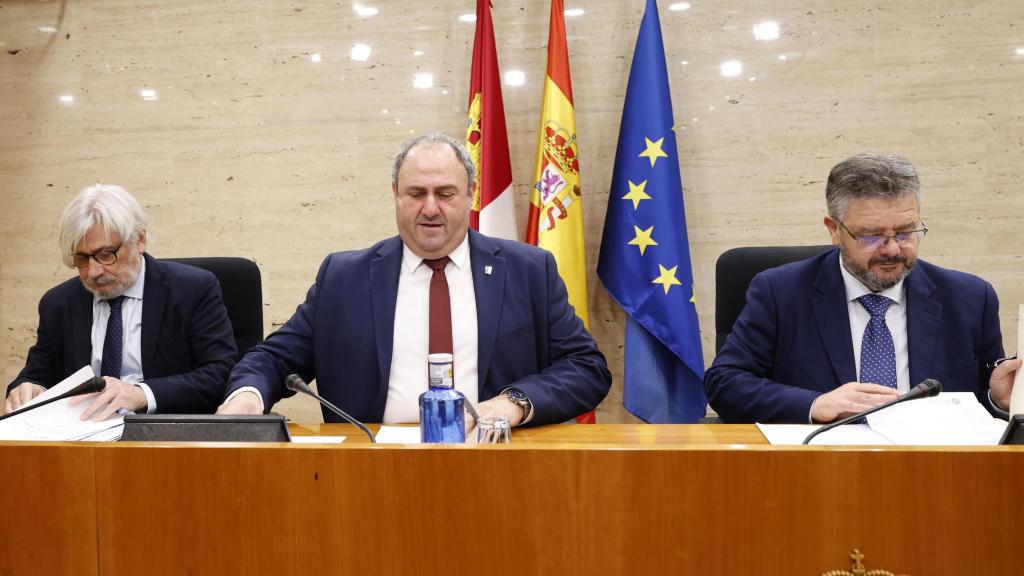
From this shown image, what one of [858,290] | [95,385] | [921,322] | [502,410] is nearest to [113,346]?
[95,385]

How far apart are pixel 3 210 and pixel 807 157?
3.91 m

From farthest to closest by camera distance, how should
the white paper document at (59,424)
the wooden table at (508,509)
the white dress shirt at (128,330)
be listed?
1. the white dress shirt at (128,330)
2. the white paper document at (59,424)
3. the wooden table at (508,509)

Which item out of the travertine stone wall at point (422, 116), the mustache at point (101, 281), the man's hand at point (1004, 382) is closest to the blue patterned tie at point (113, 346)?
the mustache at point (101, 281)

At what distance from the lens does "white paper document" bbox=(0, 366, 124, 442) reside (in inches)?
68.9

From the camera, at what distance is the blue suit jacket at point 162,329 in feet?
8.27

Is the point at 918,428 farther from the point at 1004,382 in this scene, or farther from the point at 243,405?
the point at 243,405

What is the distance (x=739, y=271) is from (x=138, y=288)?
1.90 meters

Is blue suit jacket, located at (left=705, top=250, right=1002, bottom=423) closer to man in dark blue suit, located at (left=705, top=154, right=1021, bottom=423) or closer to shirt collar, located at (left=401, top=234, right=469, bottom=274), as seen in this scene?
man in dark blue suit, located at (left=705, top=154, right=1021, bottom=423)

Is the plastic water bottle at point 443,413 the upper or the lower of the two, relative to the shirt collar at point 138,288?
lower

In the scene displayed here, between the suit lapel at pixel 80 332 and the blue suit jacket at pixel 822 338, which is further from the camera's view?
the suit lapel at pixel 80 332

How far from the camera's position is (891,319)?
7.07ft

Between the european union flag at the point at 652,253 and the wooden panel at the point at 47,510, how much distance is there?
245 centimetres

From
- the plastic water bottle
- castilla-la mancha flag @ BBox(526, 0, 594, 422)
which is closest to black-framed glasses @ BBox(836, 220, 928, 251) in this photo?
the plastic water bottle

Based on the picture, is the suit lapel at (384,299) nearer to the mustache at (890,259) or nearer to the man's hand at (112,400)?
the man's hand at (112,400)
